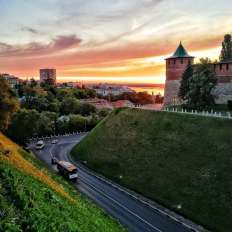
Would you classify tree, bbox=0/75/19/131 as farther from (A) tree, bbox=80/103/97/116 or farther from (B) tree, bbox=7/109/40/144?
(A) tree, bbox=80/103/97/116

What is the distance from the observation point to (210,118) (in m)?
36.8

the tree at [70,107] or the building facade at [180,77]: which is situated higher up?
the building facade at [180,77]

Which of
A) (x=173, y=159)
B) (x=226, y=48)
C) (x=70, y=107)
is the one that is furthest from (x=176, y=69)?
(x=70, y=107)

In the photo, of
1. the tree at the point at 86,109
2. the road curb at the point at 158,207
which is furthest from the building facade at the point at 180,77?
the tree at the point at 86,109

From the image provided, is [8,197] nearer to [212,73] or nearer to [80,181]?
[80,181]

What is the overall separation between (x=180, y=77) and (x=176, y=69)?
1685 mm

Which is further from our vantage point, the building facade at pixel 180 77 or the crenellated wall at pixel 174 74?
the crenellated wall at pixel 174 74

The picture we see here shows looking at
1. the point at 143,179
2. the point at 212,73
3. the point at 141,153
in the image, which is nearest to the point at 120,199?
the point at 143,179

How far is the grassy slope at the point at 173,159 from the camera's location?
26.3 m

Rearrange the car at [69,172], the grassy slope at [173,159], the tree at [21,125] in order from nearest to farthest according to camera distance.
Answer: the grassy slope at [173,159] → the car at [69,172] → the tree at [21,125]

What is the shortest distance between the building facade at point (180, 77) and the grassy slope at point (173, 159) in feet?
37.4

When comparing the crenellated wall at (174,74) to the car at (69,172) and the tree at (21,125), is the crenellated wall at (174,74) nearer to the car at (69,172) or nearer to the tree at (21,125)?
the tree at (21,125)

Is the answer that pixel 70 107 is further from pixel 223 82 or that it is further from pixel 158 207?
pixel 158 207

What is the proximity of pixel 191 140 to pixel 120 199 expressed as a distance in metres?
11.5
